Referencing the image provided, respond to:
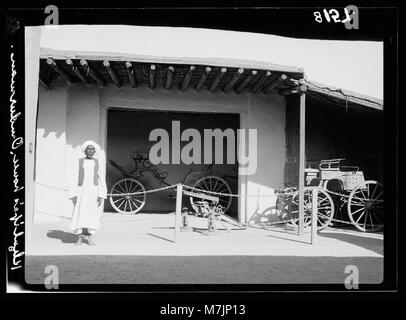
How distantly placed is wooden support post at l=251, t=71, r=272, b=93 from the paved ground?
294 centimetres

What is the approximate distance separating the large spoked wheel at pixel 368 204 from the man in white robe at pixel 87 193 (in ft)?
15.4

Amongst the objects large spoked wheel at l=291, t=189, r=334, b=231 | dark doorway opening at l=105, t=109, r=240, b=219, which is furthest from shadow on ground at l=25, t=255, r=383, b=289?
Result: dark doorway opening at l=105, t=109, r=240, b=219

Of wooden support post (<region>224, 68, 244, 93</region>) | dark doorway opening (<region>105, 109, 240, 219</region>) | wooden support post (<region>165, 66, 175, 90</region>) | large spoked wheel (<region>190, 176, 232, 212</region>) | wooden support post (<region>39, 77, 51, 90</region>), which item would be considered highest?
wooden support post (<region>165, 66, 175, 90</region>)

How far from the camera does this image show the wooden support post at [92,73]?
670 cm

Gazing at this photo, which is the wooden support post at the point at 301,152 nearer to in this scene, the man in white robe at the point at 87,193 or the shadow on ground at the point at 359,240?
the shadow on ground at the point at 359,240

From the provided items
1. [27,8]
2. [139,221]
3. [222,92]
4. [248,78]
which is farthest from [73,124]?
[27,8]

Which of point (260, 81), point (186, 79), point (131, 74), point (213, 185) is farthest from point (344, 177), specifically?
point (131, 74)

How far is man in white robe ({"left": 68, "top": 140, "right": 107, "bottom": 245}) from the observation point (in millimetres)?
5969

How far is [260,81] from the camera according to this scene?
773cm

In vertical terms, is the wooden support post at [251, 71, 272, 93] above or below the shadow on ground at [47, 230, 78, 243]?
above

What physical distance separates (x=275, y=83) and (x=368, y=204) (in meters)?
3.01

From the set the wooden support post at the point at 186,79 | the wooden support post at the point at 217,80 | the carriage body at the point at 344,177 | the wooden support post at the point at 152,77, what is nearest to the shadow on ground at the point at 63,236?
the wooden support post at the point at 152,77

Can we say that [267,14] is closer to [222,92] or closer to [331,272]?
[331,272]

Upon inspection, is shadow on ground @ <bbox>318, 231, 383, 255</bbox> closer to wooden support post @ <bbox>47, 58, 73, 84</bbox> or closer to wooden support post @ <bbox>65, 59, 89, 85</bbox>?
wooden support post @ <bbox>65, 59, 89, 85</bbox>
